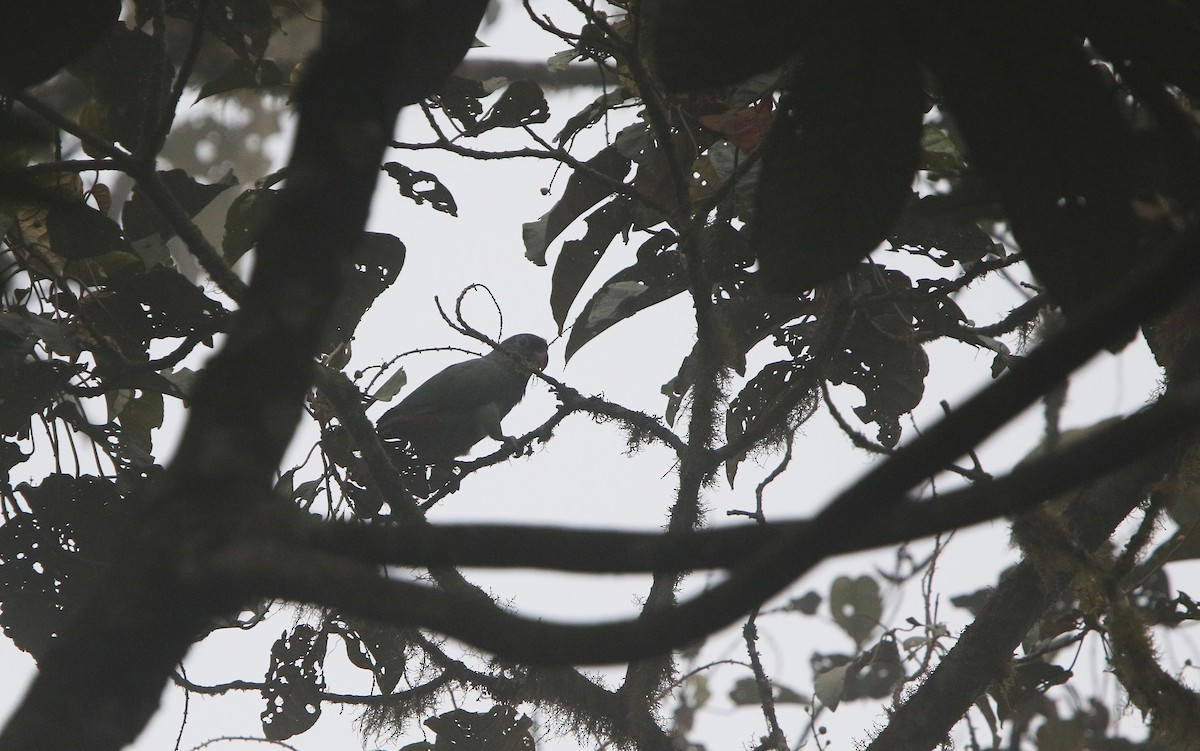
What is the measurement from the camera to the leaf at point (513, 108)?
283cm

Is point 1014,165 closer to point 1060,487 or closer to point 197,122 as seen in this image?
point 1060,487

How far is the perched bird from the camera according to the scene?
558cm

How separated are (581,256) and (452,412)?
2876mm

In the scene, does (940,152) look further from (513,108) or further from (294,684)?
(294,684)

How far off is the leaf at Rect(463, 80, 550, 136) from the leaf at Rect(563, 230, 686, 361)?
1.67 ft

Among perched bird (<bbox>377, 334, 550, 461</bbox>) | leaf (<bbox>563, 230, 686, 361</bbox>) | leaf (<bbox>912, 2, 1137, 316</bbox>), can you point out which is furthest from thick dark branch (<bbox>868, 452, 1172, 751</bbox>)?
perched bird (<bbox>377, 334, 550, 461</bbox>)

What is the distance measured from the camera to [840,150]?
41.3 inches

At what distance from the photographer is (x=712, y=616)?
0.69m

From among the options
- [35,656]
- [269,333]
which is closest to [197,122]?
[35,656]

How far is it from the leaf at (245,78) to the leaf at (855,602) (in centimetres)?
389

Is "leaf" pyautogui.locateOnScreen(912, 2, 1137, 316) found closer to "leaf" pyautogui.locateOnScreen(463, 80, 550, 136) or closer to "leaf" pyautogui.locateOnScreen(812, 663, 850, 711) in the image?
"leaf" pyautogui.locateOnScreen(463, 80, 550, 136)

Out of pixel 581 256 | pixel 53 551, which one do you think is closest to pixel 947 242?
pixel 581 256

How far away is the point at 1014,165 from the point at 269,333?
69 cm

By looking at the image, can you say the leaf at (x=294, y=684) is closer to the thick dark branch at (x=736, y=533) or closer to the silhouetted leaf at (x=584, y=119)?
the silhouetted leaf at (x=584, y=119)
